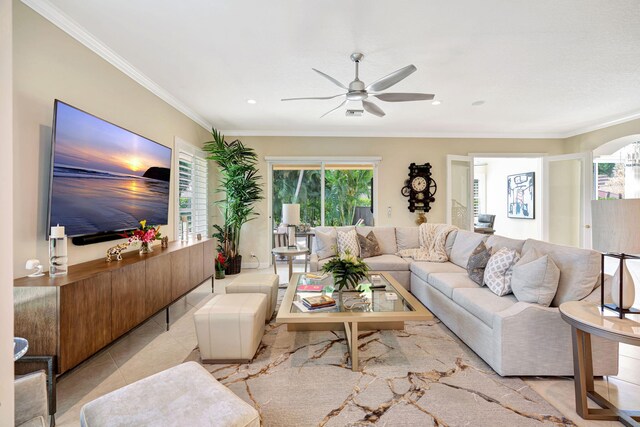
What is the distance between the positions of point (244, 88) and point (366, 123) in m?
2.42

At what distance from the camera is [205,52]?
280 centimetres

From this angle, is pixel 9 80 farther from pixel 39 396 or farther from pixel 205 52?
pixel 205 52

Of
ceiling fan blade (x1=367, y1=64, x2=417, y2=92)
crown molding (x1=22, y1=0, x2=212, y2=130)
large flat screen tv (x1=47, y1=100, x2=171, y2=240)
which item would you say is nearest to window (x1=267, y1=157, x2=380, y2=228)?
crown molding (x1=22, y1=0, x2=212, y2=130)

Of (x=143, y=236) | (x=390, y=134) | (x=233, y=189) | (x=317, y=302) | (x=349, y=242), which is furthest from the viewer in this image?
(x=390, y=134)

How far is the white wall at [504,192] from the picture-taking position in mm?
7137

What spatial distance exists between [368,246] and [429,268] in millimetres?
→ 979

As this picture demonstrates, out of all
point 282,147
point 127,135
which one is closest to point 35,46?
point 127,135

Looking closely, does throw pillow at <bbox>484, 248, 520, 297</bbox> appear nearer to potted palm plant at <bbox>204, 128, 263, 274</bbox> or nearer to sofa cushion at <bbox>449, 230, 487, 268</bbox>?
sofa cushion at <bbox>449, 230, 487, 268</bbox>

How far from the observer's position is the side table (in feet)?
4.86

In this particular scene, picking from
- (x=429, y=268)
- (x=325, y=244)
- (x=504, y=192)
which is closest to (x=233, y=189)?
(x=325, y=244)

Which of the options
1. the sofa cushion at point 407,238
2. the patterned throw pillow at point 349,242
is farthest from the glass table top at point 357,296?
the sofa cushion at point 407,238

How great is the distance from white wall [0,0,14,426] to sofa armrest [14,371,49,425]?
62 centimetres

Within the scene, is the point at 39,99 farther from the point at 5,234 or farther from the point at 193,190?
the point at 193,190

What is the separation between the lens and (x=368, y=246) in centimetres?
434
